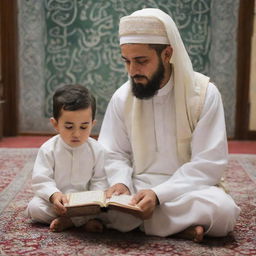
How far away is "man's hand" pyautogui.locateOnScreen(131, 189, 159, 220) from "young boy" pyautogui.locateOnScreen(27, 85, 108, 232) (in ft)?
1.07

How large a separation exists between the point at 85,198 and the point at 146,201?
29 centimetres

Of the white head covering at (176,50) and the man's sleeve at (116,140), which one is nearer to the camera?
the white head covering at (176,50)

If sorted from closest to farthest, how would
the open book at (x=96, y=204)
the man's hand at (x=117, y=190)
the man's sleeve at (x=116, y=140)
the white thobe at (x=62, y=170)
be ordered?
the open book at (x=96, y=204), the man's hand at (x=117, y=190), the white thobe at (x=62, y=170), the man's sleeve at (x=116, y=140)

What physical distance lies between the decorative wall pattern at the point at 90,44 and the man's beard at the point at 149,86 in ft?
11.1

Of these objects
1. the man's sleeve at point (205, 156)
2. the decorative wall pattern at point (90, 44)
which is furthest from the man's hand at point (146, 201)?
the decorative wall pattern at point (90, 44)

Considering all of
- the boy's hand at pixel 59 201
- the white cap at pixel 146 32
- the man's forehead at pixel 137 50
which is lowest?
the boy's hand at pixel 59 201

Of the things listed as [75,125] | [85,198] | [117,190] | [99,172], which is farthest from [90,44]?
[85,198]

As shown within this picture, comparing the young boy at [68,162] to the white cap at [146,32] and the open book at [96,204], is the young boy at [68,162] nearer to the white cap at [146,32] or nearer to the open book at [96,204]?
the open book at [96,204]

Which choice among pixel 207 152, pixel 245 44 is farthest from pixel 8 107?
pixel 207 152

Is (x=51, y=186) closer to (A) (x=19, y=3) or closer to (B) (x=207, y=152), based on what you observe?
(B) (x=207, y=152)

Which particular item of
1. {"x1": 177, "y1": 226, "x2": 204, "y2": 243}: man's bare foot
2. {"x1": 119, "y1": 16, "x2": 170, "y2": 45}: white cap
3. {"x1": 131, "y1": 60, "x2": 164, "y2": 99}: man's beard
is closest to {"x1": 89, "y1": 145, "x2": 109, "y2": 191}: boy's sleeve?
{"x1": 131, "y1": 60, "x2": 164, "y2": 99}: man's beard

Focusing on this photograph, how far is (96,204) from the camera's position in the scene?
7.63ft

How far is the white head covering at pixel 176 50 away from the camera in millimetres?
2559

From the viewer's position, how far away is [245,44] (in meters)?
5.79
